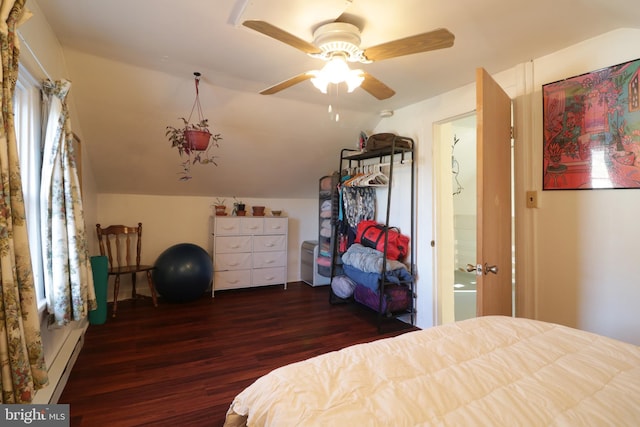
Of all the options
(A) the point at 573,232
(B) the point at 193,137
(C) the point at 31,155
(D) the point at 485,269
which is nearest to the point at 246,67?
(B) the point at 193,137

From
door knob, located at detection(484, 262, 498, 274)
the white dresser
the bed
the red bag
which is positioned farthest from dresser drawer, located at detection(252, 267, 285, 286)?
the bed

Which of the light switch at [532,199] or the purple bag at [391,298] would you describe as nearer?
the light switch at [532,199]

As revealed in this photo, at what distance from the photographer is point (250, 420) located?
874 millimetres

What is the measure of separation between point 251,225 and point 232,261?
54cm

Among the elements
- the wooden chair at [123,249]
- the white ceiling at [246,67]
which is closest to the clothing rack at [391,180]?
the white ceiling at [246,67]

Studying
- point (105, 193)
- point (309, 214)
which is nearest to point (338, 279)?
point (309, 214)

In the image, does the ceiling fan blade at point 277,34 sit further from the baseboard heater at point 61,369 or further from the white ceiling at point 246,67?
the baseboard heater at point 61,369

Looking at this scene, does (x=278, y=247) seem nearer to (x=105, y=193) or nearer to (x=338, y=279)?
(x=338, y=279)

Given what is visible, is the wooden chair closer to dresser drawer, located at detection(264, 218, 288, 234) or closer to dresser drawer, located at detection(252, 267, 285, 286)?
dresser drawer, located at detection(252, 267, 285, 286)

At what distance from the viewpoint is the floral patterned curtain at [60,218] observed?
1.76 meters

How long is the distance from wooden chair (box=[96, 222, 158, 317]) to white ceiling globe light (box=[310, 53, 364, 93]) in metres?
2.98

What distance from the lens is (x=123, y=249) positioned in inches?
148

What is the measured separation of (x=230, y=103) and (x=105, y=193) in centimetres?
209

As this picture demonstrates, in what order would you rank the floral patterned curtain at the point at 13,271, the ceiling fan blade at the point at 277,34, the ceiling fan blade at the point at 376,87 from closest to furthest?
the floral patterned curtain at the point at 13,271 < the ceiling fan blade at the point at 277,34 < the ceiling fan blade at the point at 376,87
